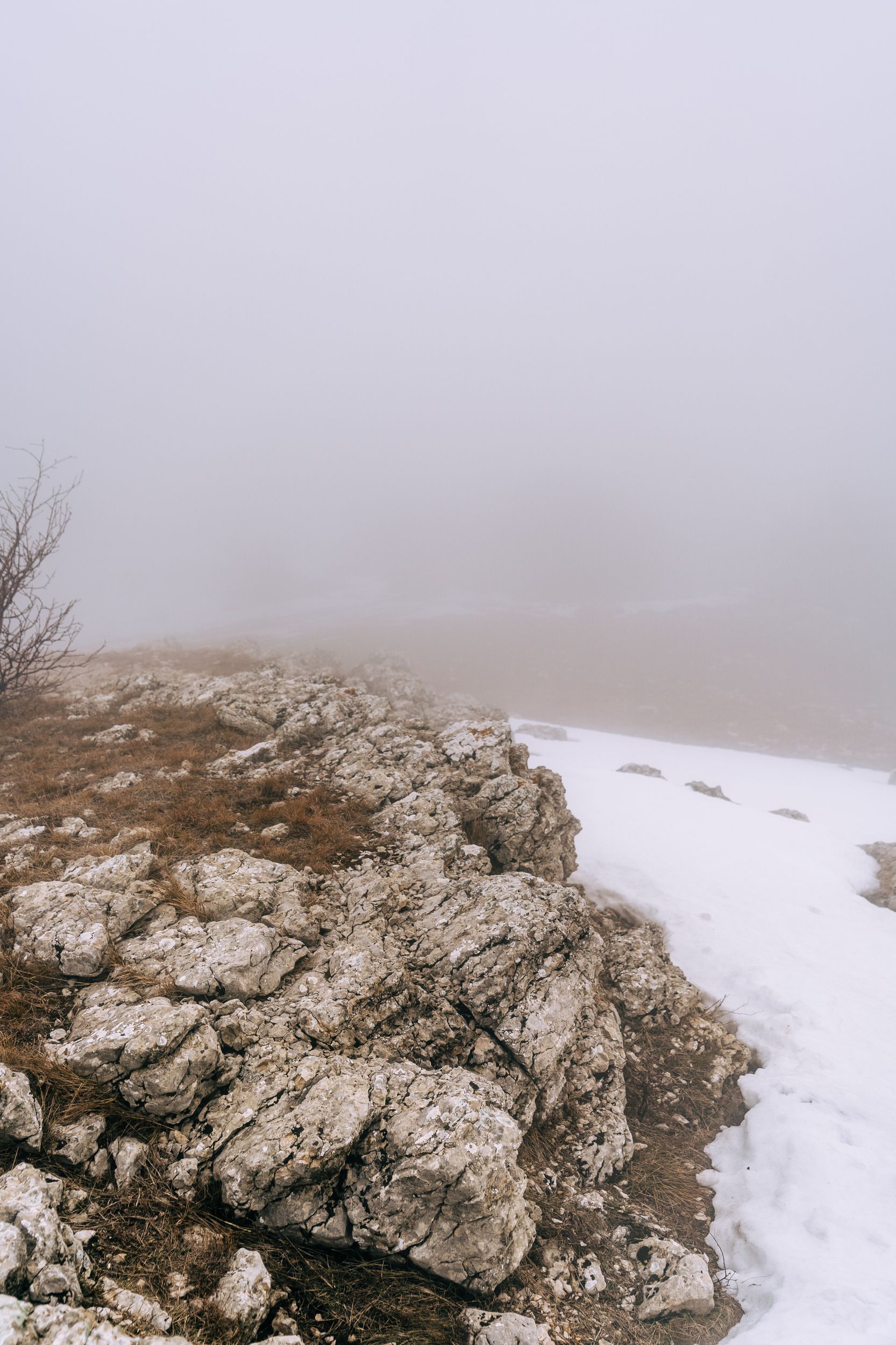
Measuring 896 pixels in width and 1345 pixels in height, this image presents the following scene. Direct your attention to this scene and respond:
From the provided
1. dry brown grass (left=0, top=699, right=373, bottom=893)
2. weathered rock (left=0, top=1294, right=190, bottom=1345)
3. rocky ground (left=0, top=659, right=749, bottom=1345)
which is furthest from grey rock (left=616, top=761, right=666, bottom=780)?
weathered rock (left=0, top=1294, right=190, bottom=1345)

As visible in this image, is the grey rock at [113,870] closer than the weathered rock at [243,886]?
Yes

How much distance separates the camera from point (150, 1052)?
4770 mm

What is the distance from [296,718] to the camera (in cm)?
1379

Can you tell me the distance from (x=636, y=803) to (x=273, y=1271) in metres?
18.8

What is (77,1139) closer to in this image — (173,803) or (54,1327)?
(54,1327)

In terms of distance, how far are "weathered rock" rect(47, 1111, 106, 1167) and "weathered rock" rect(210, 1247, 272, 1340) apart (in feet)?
5.15

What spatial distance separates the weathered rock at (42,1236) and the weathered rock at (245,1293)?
1.03 meters

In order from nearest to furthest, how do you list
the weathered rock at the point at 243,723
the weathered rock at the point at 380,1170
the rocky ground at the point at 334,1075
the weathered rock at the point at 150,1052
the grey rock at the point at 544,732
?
the rocky ground at the point at 334,1075 < the weathered rock at the point at 380,1170 < the weathered rock at the point at 150,1052 < the weathered rock at the point at 243,723 < the grey rock at the point at 544,732

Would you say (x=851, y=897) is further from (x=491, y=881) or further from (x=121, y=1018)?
(x=121, y=1018)

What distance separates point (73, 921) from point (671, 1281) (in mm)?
8038

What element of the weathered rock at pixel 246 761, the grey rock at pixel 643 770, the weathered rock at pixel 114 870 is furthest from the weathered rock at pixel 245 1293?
the grey rock at pixel 643 770

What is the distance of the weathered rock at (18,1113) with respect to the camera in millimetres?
3924

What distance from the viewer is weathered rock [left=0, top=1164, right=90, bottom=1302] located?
2988 millimetres

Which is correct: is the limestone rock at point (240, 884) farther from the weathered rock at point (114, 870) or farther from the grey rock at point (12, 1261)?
the grey rock at point (12, 1261)
